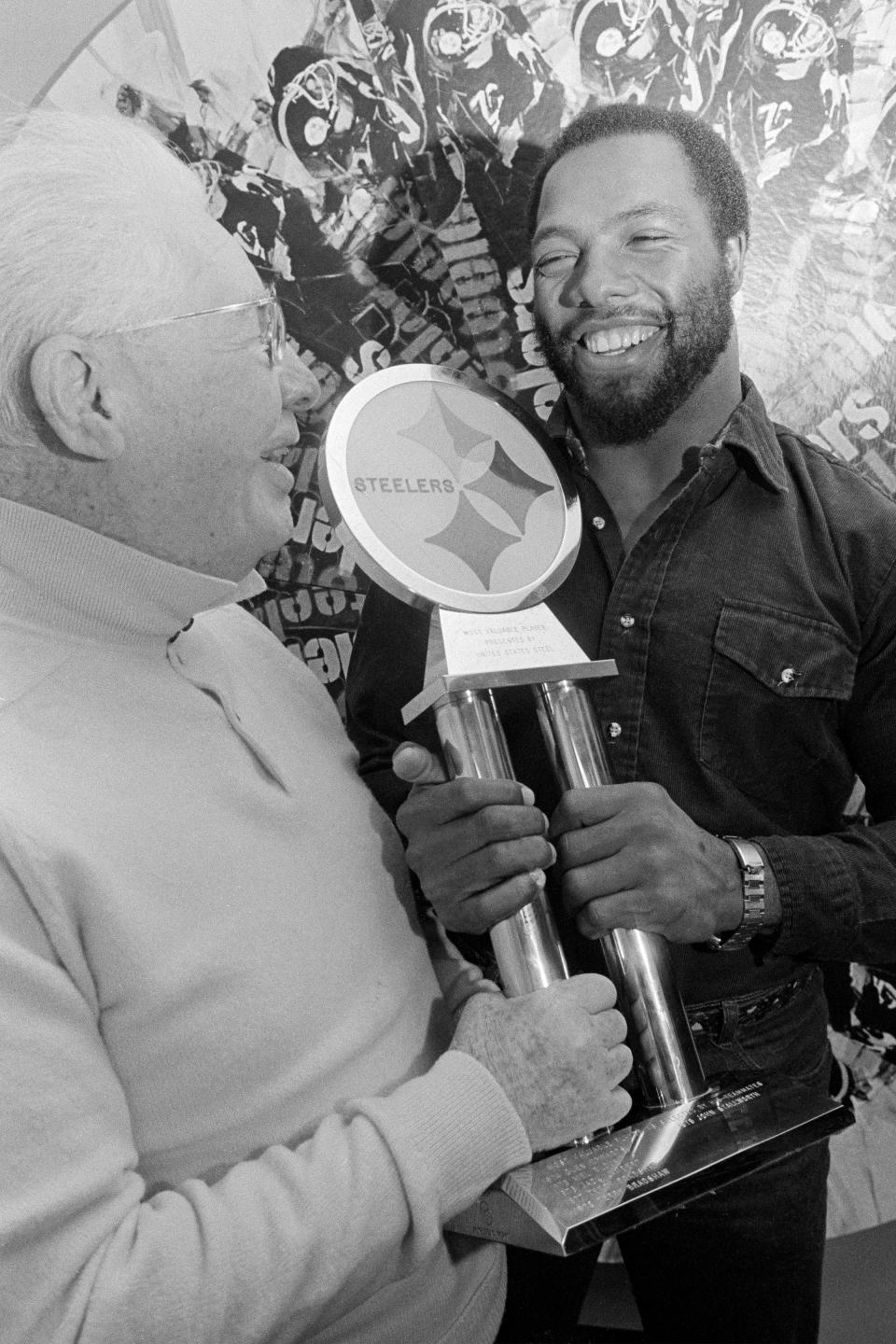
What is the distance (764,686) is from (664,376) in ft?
1.25

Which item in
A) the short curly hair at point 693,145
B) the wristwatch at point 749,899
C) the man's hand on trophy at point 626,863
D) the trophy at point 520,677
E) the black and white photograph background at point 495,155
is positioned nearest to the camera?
the trophy at point 520,677

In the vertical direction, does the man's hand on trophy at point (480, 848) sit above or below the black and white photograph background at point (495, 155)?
below

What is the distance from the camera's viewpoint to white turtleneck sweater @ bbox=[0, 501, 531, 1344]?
75cm

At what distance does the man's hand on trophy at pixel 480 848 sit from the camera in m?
0.99

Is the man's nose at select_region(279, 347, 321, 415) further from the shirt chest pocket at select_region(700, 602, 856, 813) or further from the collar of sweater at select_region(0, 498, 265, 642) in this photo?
the shirt chest pocket at select_region(700, 602, 856, 813)

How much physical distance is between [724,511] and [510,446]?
29cm

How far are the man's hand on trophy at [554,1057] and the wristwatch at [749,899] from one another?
→ 0.21 meters

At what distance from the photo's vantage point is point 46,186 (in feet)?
3.02

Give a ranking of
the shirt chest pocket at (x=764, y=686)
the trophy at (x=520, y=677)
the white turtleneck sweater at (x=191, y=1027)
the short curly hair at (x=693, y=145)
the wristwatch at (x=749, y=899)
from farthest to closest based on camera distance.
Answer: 1. the short curly hair at (x=693, y=145)
2. the shirt chest pocket at (x=764, y=686)
3. the wristwatch at (x=749, y=899)
4. the trophy at (x=520, y=677)
5. the white turtleneck sweater at (x=191, y=1027)

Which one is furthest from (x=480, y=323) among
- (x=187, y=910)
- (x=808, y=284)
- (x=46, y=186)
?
(x=187, y=910)

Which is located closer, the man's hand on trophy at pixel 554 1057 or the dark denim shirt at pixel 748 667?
the man's hand on trophy at pixel 554 1057

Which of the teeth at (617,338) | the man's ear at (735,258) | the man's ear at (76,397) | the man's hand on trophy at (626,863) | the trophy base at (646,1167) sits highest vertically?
the man's ear at (76,397)

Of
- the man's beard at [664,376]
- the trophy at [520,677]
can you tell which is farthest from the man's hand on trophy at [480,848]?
the man's beard at [664,376]

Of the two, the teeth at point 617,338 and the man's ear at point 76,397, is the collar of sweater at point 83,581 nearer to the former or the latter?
the man's ear at point 76,397
